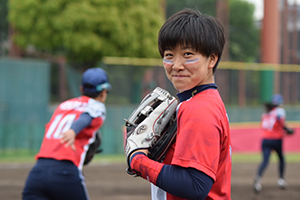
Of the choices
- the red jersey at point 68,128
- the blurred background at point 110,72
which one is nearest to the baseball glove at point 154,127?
the red jersey at point 68,128

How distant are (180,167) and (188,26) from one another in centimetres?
66

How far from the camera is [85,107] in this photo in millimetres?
3916

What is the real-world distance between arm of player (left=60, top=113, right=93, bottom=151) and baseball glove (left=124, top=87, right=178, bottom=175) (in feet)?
5.24

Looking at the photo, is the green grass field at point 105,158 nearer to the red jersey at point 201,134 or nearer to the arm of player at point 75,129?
the arm of player at point 75,129

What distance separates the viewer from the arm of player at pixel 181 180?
5.63 ft

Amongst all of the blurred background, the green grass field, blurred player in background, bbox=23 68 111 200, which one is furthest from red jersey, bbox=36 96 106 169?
the blurred background

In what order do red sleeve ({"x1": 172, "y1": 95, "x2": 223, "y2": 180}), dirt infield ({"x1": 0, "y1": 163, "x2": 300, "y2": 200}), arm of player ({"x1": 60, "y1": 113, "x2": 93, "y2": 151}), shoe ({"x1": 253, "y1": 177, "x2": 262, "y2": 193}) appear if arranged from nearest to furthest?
red sleeve ({"x1": 172, "y1": 95, "x2": 223, "y2": 180}) < arm of player ({"x1": 60, "y1": 113, "x2": 93, "y2": 151}) < dirt infield ({"x1": 0, "y1": 163, "x2": 300, "y2": 200}) < shoe ({"x1": 253, "y1": 177, "x2": 262, "y2": 193})

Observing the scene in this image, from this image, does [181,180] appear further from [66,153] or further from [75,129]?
[66,153]

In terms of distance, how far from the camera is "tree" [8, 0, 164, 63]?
18.3 meters

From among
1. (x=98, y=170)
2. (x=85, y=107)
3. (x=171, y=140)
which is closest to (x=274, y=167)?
(x=98, y=170)

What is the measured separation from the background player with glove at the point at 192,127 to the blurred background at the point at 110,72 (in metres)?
11.4

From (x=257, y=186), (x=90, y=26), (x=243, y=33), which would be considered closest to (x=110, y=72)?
(x=90, y=26)

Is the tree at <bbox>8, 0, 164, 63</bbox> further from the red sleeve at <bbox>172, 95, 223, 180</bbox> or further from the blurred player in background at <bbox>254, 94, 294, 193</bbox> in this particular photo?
the red sleeve at <bbox>172, 95, 223, 180</bbox>

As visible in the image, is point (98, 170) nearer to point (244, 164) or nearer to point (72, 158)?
point (244, 164)
